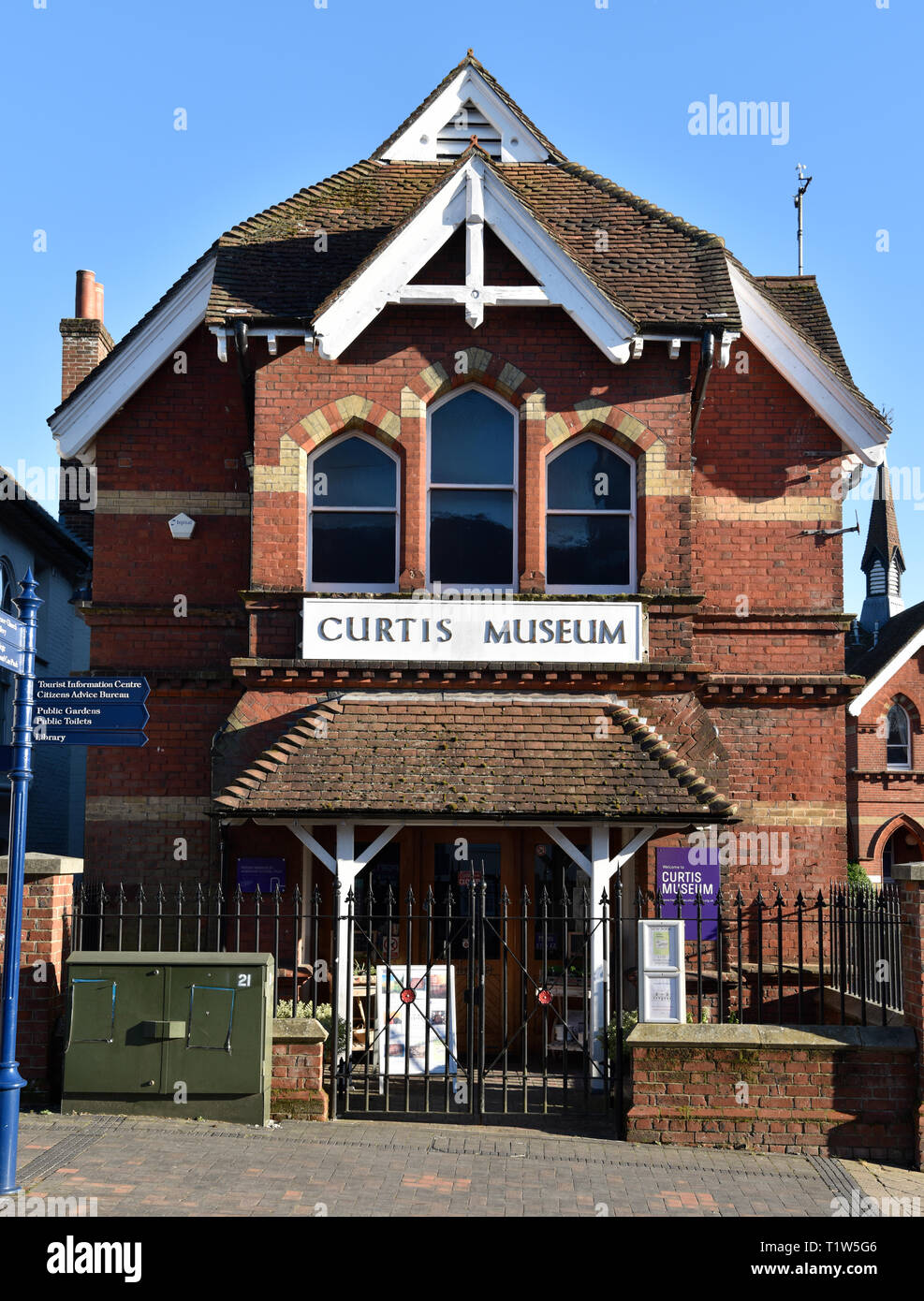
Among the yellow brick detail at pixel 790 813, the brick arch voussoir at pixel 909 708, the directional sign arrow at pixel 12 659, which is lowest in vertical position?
the yellow brick detail at pixel 790 813

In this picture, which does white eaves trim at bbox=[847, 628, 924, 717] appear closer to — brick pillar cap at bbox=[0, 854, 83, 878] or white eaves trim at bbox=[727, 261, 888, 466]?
white eaves trim at bbox=[727, 261, 888, 466]

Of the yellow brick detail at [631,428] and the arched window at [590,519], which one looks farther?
the arched window at [590,519]

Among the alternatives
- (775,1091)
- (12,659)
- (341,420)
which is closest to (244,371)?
(341,420)

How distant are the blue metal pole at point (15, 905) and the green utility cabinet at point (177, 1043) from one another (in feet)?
3.95

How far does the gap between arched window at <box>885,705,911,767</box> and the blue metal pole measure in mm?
30069

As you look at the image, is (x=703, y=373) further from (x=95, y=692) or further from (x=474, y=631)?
(x=95, y=692)

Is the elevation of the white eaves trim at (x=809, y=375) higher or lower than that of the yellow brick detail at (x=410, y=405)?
higher

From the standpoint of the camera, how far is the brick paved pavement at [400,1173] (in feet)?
24.6

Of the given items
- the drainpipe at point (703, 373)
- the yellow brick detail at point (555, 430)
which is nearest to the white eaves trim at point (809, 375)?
the drainpipe at point (703, 373)

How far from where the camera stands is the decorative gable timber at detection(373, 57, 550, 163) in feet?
47.9

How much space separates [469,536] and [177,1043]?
5949 millimetres

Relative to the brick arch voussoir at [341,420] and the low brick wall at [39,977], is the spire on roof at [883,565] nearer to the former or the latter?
the brick arch voussoir at [341,420]

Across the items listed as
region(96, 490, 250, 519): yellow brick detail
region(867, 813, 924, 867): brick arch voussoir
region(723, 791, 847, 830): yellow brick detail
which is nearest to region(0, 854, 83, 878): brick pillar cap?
region(96, 490, 250, 519): yellow brick detail

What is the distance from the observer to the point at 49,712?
26.5ft
